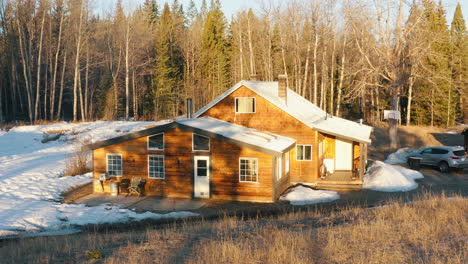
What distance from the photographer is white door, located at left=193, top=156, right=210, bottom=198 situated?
17781mm

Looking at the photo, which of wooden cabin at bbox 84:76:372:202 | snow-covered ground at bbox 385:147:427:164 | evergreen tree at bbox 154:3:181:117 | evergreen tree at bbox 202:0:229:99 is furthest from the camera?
evergreen tree at bbox 202:0:229:99

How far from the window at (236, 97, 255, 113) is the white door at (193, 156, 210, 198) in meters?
5.15

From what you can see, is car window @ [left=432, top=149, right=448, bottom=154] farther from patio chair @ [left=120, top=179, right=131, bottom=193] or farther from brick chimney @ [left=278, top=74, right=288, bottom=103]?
patio chair @ [left=120, top=179, right=131, bottom=193]

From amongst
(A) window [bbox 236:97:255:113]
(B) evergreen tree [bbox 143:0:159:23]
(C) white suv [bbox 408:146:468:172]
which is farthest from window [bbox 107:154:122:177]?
(B) evergreen tree [bbox 143:0:159:23]

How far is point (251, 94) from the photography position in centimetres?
2161

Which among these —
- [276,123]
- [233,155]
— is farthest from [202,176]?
[276,123]

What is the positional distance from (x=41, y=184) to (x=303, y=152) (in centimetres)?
1353

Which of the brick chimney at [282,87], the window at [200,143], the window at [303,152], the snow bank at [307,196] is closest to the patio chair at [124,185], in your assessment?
the window at [200,143]

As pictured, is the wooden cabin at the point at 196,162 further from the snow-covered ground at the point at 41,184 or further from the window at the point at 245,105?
the window at the point at 245,105

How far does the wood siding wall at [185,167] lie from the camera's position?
1722cm

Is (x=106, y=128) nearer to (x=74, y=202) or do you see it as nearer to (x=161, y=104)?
(x=161, y=104)

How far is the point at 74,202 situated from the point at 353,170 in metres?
14.9

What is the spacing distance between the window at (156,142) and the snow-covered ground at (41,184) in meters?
3.47

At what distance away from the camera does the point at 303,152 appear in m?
20.9
